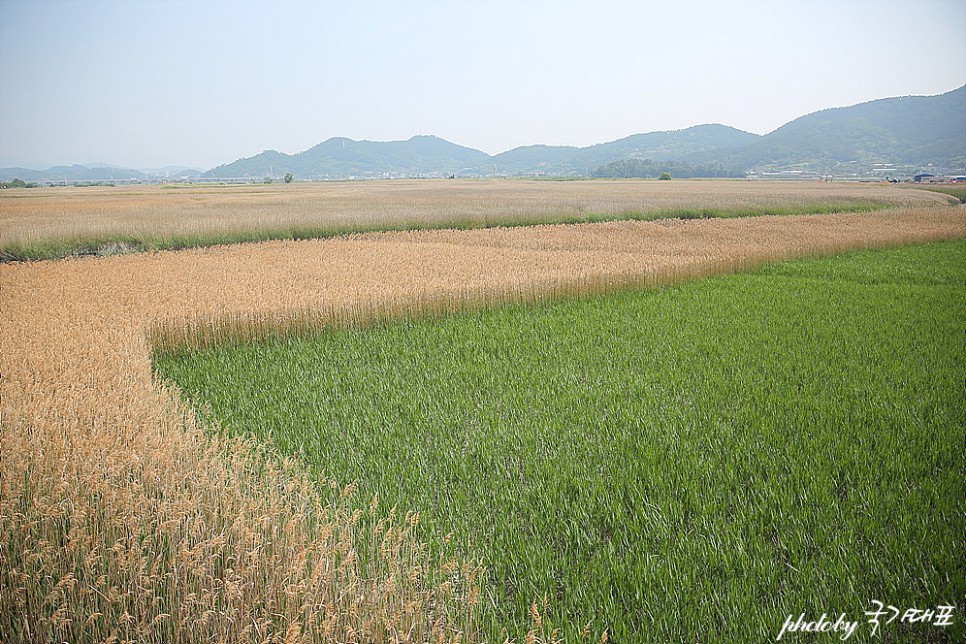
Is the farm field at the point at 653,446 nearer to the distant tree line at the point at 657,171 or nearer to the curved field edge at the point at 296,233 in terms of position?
the curved field edge at the point at 296,233

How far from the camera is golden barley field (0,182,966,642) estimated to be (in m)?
2.83

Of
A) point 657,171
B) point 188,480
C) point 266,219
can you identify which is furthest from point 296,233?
point 657,171

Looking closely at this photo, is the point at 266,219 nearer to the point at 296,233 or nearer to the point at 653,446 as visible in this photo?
the point at 296,233

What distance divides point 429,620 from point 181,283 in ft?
36.3

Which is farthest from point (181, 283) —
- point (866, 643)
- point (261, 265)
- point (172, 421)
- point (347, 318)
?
point (866, 643)

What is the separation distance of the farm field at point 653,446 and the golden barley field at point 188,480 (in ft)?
1.73

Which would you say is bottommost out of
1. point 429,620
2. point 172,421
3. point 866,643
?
point 866,643

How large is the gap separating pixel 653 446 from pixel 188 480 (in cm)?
371

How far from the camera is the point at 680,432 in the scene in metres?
5.81

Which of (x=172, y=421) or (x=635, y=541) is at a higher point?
(x=172, y=421)

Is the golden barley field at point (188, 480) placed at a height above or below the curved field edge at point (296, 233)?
below

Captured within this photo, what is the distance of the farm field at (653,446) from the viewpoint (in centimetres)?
355

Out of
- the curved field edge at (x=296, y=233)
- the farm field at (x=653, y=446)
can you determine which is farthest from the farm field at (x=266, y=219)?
the farm field at (x=653, y=446)

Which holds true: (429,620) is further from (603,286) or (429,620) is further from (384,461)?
(603,286)
